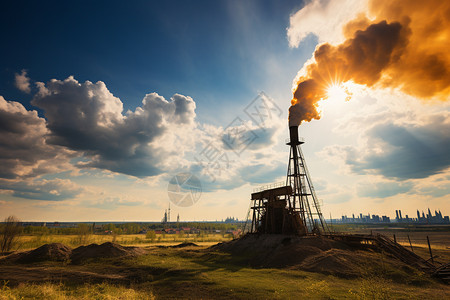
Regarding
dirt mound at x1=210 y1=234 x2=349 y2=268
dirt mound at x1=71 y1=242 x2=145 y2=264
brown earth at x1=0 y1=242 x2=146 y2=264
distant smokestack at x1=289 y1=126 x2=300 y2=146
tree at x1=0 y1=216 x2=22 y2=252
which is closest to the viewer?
dirt mound at x1=210 y1=234 x2=349 y2=268

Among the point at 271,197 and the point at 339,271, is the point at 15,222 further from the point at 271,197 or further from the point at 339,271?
the point at 339,271

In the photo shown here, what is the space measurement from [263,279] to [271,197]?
69.2ft

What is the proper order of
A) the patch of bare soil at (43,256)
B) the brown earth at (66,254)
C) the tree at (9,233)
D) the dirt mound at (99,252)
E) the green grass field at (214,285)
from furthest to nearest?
the tree at (9,233) → the dirt mound at (99,252) → the brown earth at (66,254) → the patch of bare soil at (43,256) → the green grass field at (214,285)

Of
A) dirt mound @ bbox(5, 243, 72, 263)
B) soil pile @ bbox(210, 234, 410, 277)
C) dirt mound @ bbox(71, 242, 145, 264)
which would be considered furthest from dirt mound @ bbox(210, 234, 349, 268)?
dirt mound @ bbox(5, 243, 72, 263)

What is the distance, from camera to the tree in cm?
4719

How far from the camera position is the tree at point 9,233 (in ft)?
155

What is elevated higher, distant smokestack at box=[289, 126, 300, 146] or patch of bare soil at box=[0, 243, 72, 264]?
distant smokestack at box=[289, 126, 300, 146]

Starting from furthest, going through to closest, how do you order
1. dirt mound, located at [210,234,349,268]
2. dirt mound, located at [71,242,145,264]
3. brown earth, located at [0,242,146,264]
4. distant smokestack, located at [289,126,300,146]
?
distant smokestack, located at [289,126,300,146], dirt mound, located at [71,242,145,264], brown earth, located at [0,242,146,264], dirt mound, located at [210,234,349,268]

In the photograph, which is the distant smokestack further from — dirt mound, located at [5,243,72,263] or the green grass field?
dirt mound, located at [5,243,72,263]

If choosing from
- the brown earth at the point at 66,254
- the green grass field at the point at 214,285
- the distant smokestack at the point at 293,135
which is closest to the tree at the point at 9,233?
the brown earth at the point at 66,254

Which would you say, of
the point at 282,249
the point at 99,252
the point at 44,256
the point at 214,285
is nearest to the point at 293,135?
the point at 282,249

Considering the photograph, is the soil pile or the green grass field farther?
the soil pile

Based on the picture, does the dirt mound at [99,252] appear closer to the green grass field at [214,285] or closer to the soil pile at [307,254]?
the green grass field at [214,285]

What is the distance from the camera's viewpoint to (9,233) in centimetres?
4809
